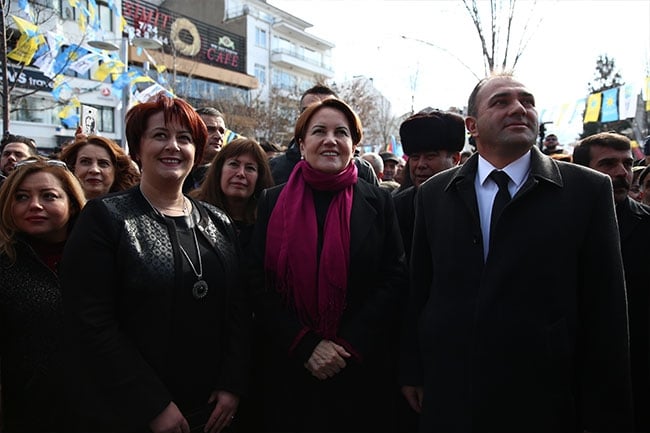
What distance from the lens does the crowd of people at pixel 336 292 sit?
1931mm

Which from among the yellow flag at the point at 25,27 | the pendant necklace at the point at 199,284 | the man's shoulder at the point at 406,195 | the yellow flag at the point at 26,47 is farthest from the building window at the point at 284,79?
the pendant necklace at the point at 199,284

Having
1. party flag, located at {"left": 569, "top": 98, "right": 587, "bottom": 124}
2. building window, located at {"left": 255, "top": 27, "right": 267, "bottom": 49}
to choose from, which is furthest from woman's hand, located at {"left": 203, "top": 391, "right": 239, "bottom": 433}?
building window, located at {"left": 255, "top": 27, "right": 267, "bottom": 49}

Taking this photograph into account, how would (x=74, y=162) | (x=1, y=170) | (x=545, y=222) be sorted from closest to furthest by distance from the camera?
(x=545, y=222)
(x=74, y=162)
(x=1, y=170)

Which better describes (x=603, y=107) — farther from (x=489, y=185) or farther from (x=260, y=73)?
(x=260, y=73)

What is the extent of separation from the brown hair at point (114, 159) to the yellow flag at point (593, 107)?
13.3 m

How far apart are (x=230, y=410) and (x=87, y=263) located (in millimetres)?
1001

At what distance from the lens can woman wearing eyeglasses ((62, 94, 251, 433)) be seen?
1.97 metres

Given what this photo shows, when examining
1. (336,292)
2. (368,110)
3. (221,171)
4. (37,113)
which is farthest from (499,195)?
(37,113)

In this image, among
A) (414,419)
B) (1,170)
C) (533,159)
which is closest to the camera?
(533,159)

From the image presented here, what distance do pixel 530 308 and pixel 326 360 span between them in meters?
1.06

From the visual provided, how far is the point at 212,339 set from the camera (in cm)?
224

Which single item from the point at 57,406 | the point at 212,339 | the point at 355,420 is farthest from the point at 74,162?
the point at 355,420

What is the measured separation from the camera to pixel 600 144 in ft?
10.4

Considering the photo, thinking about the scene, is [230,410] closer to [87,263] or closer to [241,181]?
[87,263]
